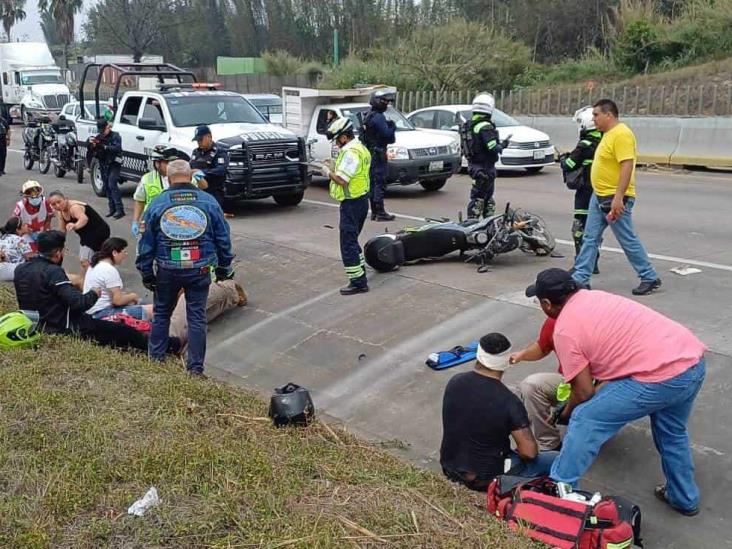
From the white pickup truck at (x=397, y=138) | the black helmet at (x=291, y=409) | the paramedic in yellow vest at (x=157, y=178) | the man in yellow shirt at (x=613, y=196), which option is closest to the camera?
the black helmet at (x=291, y=409)

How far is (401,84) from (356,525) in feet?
89.3

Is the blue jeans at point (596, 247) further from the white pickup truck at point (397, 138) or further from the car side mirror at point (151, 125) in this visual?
the car side mirror at point (151, 125)

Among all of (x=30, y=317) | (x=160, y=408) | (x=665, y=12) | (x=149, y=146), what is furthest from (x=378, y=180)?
(x=665, y=12)

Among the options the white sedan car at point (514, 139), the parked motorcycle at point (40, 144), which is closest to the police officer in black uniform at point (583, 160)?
the white sedan car at point (514, 139)

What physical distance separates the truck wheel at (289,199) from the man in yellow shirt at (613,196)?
688 centimetres

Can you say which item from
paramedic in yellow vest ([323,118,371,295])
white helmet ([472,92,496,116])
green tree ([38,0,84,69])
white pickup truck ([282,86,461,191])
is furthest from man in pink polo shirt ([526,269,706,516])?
green tree ([38,0,84,69])

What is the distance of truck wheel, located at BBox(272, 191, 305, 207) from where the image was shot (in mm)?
13689

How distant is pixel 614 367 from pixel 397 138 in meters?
10.7

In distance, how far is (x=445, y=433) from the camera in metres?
4.91

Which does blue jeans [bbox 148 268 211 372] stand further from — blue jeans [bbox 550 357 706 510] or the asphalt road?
blue jeans [bbox 550 357 706 510]

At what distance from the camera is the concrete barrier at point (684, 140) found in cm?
1694

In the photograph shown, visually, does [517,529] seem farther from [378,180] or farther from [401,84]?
[401,84]

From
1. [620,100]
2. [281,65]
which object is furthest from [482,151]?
[281,65]

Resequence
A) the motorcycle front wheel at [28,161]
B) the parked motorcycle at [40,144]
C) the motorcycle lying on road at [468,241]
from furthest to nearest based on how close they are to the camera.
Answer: the motorcycle front wheel at [28,161] < the parked motorcycle at [40,144] < the motorcycle lying on road at [468,241]
